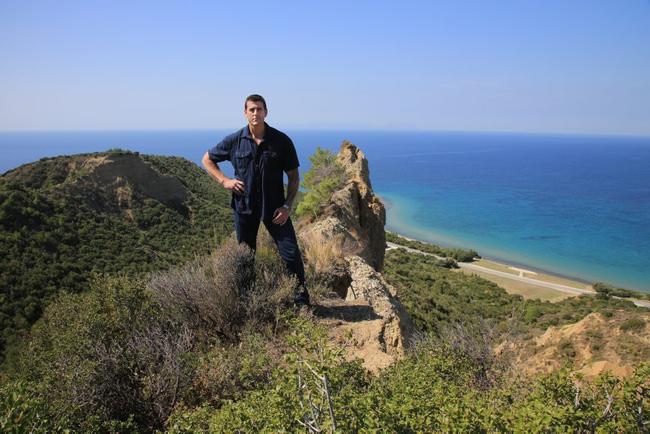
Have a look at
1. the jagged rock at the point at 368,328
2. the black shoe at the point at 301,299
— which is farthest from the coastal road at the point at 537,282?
the black shoe at the point at 301,299

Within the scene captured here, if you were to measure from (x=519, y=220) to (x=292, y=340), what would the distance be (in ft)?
279

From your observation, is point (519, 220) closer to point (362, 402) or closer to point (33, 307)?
point (33, 307)

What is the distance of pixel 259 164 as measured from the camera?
417 centimetres

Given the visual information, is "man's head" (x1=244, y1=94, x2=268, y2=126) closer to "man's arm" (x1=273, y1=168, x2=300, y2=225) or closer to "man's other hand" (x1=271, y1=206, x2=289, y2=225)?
"man's arm" (x1=273, y1=168, x2=300, y2=225)

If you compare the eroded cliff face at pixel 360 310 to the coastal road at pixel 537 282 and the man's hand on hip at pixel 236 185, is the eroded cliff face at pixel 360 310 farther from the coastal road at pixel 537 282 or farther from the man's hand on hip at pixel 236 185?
the coastal road at pixel 537 282

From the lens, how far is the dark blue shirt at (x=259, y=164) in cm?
418

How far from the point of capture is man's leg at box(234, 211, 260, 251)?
14.5 ft

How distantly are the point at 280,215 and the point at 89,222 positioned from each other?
90.1ft

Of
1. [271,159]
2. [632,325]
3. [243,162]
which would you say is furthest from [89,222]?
[632,325]

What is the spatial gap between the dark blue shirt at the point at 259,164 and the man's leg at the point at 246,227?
9 centimetres

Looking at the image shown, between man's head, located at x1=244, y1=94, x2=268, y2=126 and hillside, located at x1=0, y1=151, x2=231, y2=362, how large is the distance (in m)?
8.20

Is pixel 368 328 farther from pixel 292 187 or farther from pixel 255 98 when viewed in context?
pixel 255 98

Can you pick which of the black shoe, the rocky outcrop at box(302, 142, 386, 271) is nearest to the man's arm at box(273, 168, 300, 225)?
the black shoe

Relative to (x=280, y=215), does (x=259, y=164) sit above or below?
above
